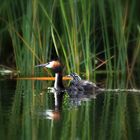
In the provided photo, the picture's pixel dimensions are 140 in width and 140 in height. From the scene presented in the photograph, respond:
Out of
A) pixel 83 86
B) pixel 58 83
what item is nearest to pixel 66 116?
pixel 83 86

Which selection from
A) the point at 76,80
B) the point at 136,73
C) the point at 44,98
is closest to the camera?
the point at 44,98

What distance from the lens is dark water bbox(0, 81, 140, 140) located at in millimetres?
6820

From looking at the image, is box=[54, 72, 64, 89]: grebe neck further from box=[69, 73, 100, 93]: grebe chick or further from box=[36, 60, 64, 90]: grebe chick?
box=[69, 73, 100, 93]: grebe chick

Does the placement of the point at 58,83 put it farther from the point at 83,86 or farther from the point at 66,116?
the point at 66,116

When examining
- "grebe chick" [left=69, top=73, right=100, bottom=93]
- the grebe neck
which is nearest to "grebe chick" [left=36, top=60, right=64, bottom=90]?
the grebe neck

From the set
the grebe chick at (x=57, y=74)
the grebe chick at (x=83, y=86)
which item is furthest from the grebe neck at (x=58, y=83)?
the grebe chick at (x=83, y=86)

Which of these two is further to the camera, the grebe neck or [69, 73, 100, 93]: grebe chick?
the grebe neck

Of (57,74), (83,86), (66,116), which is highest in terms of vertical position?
(57,74)

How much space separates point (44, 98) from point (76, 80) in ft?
3.82

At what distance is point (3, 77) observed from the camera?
43.2 feet

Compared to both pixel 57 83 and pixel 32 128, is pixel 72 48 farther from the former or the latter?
pixel 32 128

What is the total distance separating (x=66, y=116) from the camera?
7.98 m

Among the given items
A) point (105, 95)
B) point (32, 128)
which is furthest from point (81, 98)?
point (32, 128)

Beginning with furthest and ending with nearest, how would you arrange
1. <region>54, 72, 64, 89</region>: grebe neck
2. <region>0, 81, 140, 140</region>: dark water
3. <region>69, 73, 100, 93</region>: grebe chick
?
<region>54, 72, 64, 89</region>: grebe neck < <region>69, 73, 100, 93</region>: grebe chick < <region>0, 81, 140, 140</region>: dark water
